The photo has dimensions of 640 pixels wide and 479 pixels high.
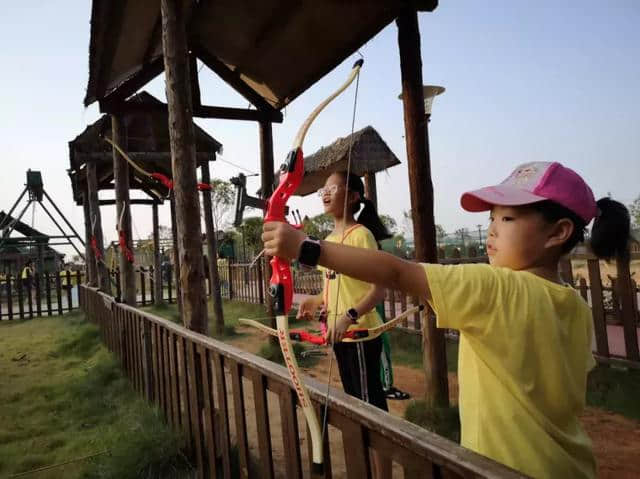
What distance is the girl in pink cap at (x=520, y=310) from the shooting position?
89 centimetres

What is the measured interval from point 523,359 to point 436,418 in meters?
2.74

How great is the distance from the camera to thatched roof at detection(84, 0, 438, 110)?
3.90 m

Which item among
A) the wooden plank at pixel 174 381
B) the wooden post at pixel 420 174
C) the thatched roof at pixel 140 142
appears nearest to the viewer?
the wooden plank at pixel 174 381

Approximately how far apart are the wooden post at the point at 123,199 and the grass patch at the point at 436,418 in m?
4.67

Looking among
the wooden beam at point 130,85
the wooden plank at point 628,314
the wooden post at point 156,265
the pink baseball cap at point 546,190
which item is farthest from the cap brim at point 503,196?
the wooden post at point 156,265

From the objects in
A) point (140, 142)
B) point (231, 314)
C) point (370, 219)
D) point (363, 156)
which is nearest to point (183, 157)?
point (370, 219)

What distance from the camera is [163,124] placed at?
9133 mm

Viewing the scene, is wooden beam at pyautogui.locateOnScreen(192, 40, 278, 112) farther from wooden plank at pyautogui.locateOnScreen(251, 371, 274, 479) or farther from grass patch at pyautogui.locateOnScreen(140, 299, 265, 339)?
wooden plank at pyautogui.locateOnScreen(251, 371, 274, 479)

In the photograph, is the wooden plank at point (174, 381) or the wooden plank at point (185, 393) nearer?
the wooden plank at point (185, 393)

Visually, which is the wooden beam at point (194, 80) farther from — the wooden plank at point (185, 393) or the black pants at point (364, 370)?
the black pants at point (364, 370)

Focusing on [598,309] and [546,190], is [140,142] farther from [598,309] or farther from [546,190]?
[546,190]

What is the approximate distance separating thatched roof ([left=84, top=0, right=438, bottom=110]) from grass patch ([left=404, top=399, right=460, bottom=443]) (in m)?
3.19

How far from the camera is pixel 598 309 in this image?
4.30 metres

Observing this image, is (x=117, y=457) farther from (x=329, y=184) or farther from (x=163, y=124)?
(x=163, y=124)
